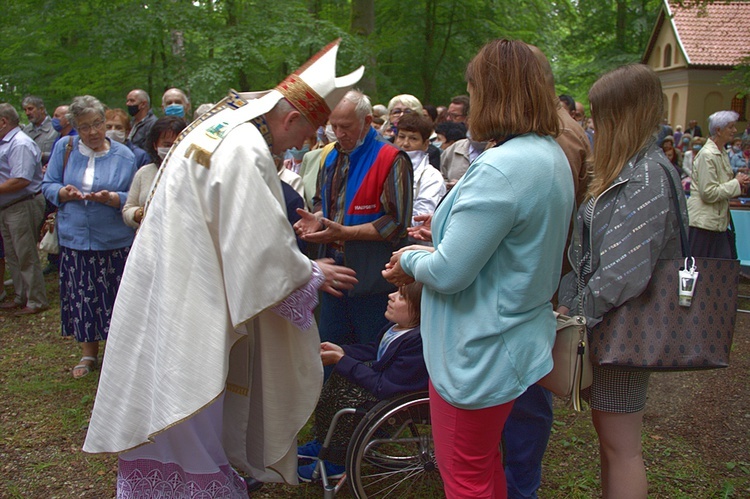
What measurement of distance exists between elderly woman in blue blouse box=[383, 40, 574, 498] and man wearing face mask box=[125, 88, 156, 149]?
15.5 feet

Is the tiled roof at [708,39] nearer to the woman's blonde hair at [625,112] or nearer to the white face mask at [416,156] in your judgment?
the white face mask at [416,156]

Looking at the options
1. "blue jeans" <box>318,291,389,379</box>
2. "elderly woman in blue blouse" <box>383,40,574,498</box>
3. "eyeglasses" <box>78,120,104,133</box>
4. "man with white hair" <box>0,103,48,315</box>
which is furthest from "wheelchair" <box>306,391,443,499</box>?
"man with white hair" <box>0,103,48,315</box>

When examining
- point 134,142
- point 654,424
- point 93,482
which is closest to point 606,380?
point 654,424

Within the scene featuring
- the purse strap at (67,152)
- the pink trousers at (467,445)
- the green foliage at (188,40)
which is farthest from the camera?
the green foliage at (188,40)

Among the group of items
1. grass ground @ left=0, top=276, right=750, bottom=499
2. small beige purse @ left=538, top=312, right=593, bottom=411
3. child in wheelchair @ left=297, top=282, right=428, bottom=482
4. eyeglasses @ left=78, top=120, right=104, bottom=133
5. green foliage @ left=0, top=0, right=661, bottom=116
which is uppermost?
green foliage @ left=0, top=0, right=661, bottom=116

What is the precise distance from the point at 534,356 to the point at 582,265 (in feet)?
1.87

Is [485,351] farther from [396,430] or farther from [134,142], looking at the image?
[134,142]

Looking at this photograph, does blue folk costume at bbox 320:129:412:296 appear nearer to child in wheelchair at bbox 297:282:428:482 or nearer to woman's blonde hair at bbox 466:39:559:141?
child in wheelchair at bbox 297:282:428:482

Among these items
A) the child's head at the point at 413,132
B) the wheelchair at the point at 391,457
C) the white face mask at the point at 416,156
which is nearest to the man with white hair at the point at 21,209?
the child's head at the point at 413,132

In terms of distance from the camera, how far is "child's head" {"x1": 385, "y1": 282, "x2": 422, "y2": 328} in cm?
305

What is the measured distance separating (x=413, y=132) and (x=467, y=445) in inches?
119

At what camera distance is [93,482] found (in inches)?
144

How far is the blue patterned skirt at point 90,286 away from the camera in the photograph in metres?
5.14

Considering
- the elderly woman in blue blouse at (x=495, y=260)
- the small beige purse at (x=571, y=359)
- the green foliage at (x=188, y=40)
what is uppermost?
the green foliage at (x=188, y=40)
